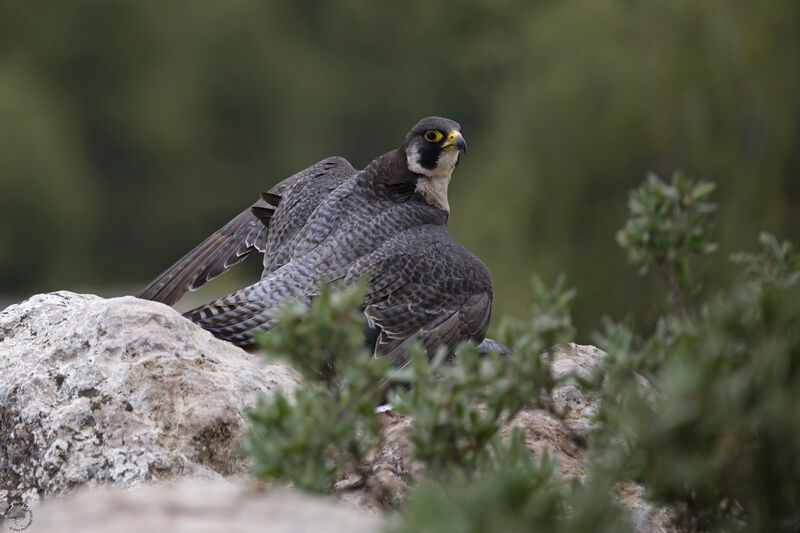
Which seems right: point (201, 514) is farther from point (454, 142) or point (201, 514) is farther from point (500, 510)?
point (454, 142)

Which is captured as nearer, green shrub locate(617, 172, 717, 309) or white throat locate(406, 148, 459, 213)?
green shrub locate(617, 172, 717, 309)

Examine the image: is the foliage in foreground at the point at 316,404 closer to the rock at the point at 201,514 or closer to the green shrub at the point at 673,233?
the rock at the point at 201,514

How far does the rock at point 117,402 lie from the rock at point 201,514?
1238mm

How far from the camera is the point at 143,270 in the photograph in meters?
26.7

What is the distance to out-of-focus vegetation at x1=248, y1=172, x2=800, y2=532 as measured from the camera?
178cm

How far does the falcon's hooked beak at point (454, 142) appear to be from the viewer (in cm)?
493

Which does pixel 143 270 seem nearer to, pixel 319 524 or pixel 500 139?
pixel 500 139

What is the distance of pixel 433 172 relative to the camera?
5023mm

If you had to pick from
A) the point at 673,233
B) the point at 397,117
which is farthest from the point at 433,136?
the point at 397,117

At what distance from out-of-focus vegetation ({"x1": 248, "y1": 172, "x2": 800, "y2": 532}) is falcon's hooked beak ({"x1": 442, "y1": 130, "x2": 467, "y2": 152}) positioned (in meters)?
2.40

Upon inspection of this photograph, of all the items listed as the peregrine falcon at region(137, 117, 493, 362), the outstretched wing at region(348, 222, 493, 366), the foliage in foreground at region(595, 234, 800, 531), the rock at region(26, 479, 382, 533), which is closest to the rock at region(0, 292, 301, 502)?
the peregrine falcon at region(137, 117, 493, 362)

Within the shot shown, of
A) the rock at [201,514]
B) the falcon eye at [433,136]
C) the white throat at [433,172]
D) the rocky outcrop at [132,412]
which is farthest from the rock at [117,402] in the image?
the falcon eye at [433,136]

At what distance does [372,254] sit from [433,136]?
85 cm

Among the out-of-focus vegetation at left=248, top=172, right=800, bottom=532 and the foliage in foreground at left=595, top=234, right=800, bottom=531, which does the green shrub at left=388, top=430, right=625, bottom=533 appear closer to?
the out-of-focus vegetation at left=248, top=172, right=800, bottom=532
